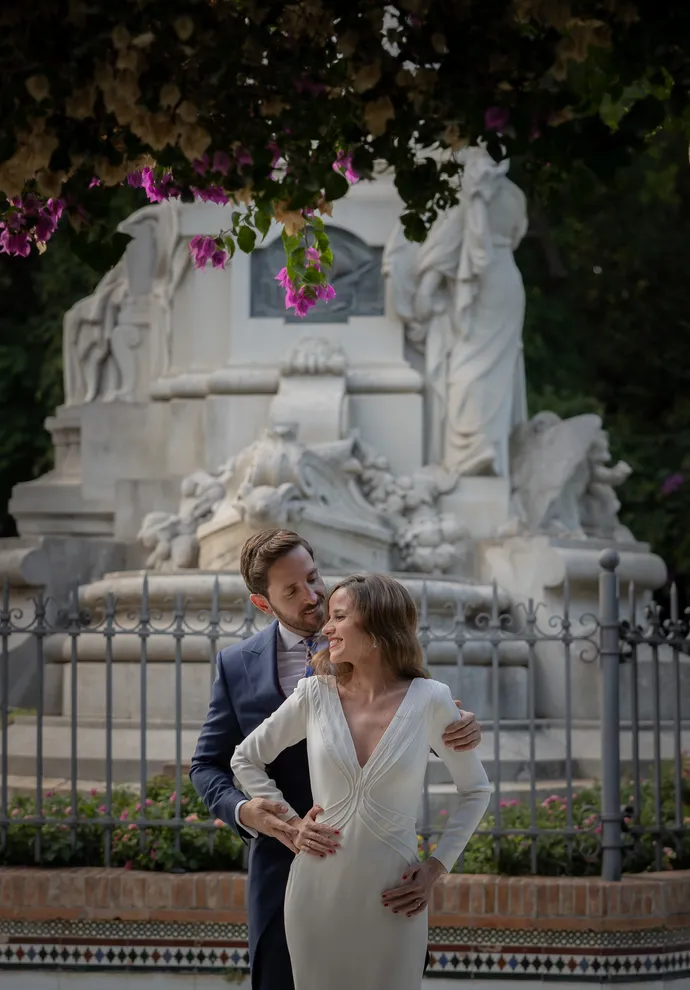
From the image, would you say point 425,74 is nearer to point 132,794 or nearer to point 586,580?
point 132,794

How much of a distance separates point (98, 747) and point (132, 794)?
193 centimetres

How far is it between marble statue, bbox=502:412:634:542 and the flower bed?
4644 millimetres

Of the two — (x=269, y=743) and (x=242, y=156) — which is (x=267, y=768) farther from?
(x=242, y=156)

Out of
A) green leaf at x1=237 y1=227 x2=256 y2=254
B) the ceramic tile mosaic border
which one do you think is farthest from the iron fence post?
green leaf at x1=237 y1=227 x2=256 y2=254

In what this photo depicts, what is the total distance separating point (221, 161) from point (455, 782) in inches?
58.4

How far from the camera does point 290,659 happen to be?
15.0ft

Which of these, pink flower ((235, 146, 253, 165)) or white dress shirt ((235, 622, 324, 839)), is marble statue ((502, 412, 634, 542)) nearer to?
white dress shirt ((235, 622, 324, 839))

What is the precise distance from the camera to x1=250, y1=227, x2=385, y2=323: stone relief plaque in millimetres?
12883

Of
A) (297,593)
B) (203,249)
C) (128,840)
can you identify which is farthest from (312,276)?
(128,840)

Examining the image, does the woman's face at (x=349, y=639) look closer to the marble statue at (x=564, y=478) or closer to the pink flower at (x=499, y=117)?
the pink flower at (x=499, y=117)

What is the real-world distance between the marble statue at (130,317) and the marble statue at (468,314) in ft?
5.46

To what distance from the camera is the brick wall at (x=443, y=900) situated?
23.7 ft

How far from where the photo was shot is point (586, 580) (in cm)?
1145

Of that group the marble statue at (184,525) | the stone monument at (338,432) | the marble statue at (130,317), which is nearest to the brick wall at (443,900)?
the stone monument at (338,432)
